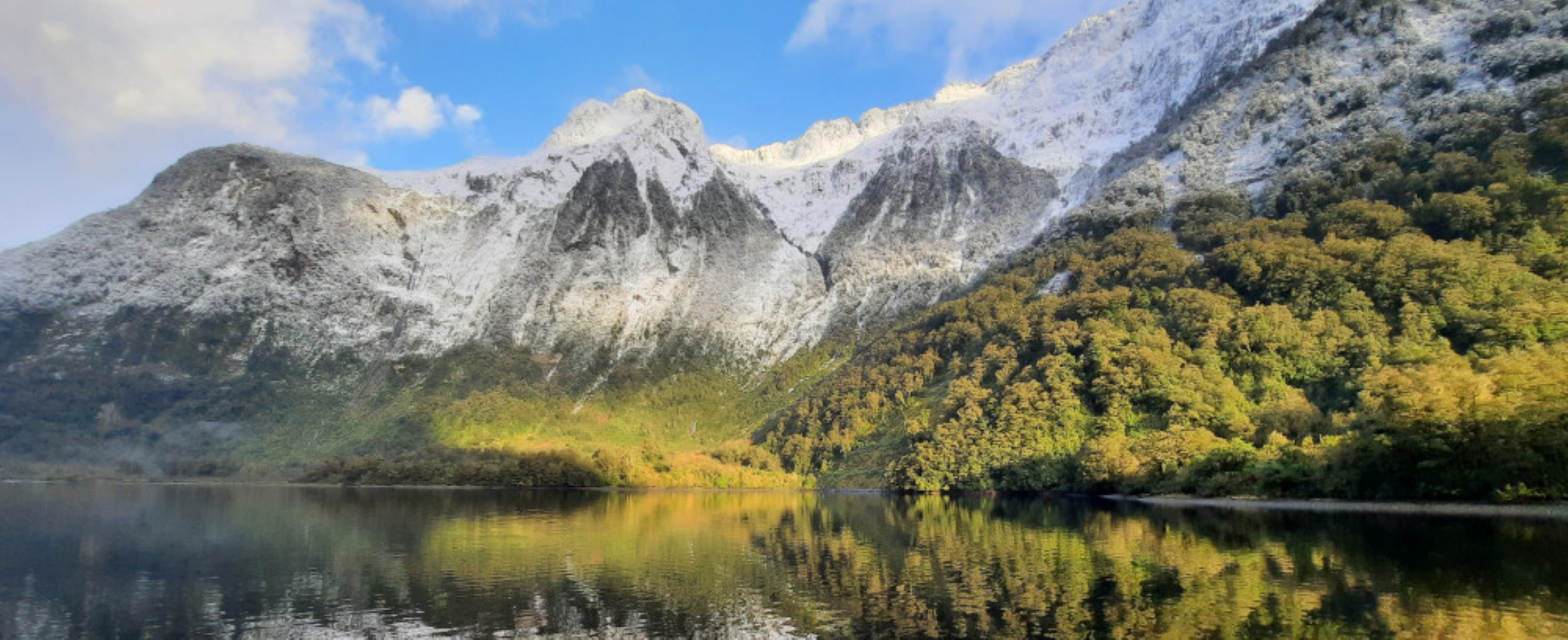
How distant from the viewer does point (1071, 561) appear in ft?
167

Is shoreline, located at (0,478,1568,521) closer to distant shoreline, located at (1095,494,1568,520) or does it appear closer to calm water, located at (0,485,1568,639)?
distant shoreline, located at (1095,494,1568,520)

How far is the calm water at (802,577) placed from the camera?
35062 mm

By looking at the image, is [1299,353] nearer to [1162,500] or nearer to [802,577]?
[1162,500]

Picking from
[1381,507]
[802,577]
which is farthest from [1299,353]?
[802,577]

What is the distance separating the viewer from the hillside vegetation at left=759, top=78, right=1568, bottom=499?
2741 inches

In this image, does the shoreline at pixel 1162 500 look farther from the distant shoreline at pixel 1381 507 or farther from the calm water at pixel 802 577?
the calm water at pixel 802 577

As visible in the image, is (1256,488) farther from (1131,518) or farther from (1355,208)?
(1355,208)

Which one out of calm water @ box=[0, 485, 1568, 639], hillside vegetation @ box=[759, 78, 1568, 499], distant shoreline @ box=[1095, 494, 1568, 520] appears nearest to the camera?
calm water @ box=[0, 485, 1568, 639]

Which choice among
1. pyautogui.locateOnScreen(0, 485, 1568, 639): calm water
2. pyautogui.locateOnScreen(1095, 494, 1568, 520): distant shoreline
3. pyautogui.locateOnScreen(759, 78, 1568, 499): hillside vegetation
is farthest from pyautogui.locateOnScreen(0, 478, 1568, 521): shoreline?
pyautogui.locateOnScreen(0, 485, 1568, 639): calm water

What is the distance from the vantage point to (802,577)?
4938 centimetres

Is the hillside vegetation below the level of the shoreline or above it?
above

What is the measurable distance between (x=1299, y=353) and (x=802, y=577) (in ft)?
303

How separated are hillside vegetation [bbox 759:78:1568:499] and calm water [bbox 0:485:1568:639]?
31.0 feet

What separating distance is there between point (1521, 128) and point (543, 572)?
169241 millimetres
